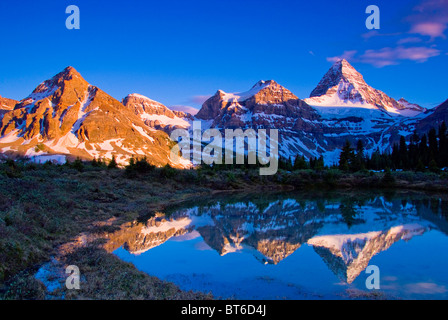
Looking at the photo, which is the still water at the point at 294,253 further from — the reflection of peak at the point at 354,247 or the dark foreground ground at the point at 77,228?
the dark foreground ground at the point at 77,228

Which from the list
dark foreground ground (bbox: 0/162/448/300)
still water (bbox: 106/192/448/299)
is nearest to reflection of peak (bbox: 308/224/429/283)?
still water (bbox: 106/192/448/299)

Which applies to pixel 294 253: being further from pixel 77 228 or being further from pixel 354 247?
pixel 77 228

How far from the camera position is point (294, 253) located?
1517 centimetres

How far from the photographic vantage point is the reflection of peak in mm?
12616

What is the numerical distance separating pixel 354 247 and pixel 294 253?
12.1 ft

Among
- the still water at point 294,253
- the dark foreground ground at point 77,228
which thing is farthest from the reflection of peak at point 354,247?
the dark foreground ground at point 77,228

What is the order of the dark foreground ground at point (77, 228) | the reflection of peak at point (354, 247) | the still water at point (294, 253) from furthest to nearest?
the reflection of peak at point (354, 247) < the still water at point (294, 253) < the dark foreground ground at point (77, 228)

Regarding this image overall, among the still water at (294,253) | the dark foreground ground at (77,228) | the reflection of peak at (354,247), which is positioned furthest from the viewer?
the reflection of peak at (354,247)

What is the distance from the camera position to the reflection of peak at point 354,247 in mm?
12616

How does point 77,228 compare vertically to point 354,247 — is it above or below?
above

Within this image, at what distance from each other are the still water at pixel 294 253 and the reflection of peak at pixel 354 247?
0.04m

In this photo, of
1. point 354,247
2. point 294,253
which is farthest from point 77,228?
point 354,247
